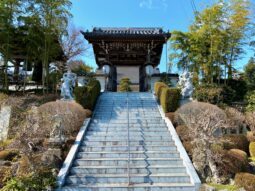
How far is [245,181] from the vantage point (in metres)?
5.79

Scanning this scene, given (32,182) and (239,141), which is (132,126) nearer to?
(239,141)

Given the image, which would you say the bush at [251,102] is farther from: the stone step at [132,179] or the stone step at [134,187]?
the stone step at [134,187]

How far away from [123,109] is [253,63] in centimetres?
943

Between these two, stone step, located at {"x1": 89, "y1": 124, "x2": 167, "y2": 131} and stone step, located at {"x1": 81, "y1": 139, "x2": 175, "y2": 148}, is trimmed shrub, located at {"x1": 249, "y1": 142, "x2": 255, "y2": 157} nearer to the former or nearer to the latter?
stone step, located at {"x1": 81, "y1": 139, "x2": 175, "y2": 148}

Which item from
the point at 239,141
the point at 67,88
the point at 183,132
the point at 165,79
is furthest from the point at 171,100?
the point at 165,79

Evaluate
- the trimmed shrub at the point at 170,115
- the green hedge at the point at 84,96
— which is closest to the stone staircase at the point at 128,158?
the trimmed shrub at the point at 170,115

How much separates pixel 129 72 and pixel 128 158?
12.0 meters

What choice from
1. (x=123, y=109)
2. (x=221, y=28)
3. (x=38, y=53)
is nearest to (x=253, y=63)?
(x=221, y=28)

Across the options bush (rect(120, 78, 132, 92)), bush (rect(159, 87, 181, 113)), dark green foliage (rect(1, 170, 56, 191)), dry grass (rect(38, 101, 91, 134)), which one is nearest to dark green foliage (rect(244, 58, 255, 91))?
bush (rect(159, 87, 181, 113))

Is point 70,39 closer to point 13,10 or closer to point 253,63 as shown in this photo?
point 13,10

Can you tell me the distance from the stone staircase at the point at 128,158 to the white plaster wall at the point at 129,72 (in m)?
8.11

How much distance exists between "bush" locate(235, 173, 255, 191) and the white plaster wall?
12746 millimetres

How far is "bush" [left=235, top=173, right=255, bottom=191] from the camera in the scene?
224 inches

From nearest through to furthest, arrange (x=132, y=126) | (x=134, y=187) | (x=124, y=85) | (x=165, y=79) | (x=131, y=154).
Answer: (x=134, y=187)
(x=131, y=154)
(x=132, y=126)
(x=165, y=79)
(x=124, y=85)
